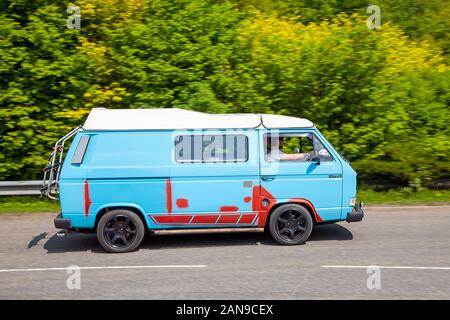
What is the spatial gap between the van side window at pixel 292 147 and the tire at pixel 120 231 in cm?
258

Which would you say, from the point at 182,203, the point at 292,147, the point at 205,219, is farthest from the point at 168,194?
the point at 292,147

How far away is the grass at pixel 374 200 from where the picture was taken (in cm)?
1401

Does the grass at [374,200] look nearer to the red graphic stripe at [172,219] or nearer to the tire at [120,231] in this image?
the tire at [120,231]

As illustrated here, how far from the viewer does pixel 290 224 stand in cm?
1050

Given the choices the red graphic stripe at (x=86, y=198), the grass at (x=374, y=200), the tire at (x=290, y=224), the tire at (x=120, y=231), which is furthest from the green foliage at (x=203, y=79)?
the red graphic stripe at (x=86, y=198)

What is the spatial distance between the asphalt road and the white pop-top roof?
7.27ft

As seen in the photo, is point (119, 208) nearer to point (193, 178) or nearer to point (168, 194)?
point (168, 194)

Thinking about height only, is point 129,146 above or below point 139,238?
above

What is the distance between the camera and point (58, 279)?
898 cm

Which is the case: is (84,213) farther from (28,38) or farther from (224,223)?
(28,38)

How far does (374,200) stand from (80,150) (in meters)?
7.45

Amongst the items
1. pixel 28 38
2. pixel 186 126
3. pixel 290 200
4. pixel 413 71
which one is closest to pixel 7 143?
pixel 28 38

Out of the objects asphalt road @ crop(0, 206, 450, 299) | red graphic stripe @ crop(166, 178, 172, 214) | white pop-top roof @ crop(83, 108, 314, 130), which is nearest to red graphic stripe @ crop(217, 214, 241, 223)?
asphalt road @ crop(0, 206, 450, 299)
